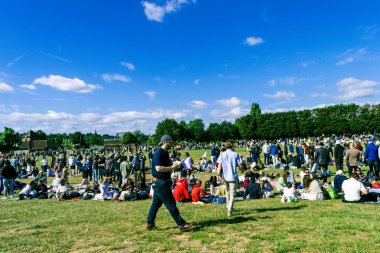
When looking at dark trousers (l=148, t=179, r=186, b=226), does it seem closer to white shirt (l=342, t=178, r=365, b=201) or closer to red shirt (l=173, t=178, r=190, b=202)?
red shirt (l=173, t=178, r=190, b=202)

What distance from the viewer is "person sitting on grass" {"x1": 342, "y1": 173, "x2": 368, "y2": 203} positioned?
9.78 m

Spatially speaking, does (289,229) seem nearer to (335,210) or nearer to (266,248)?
(266,248)

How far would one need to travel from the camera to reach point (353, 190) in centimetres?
981

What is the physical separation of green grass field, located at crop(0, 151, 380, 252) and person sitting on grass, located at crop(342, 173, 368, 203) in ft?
1.68

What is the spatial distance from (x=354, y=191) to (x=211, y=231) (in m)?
6.02

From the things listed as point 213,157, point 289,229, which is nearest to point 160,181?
point 289,229

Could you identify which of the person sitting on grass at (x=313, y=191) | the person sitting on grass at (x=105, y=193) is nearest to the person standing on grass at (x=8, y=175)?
the person sitting on grass at (x=105, y=193)

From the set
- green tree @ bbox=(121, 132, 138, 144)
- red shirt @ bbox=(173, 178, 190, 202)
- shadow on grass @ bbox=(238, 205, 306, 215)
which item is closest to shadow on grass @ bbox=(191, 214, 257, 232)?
shadow on grass @ bbox=(238, 205, 306, 215)

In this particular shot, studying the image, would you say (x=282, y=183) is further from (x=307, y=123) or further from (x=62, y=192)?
(x=307, y=123)

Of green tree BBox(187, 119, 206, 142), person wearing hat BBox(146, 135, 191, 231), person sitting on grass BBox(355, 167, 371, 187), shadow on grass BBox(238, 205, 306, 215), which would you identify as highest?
green tree BBox(187, 119, 206, 142)

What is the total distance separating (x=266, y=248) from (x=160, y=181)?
2596 millimetres

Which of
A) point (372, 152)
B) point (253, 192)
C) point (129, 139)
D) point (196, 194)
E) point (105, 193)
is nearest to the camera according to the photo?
point (196, 194)

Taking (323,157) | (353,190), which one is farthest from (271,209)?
(323,157)

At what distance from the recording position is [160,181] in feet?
21.3
